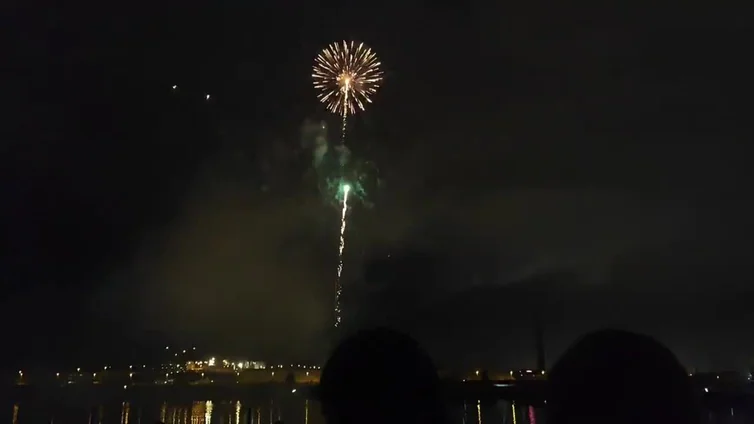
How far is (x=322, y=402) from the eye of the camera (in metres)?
2.69

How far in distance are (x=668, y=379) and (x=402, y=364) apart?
1115mm

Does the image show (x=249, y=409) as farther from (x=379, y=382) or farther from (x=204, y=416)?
(x=379, y=382)

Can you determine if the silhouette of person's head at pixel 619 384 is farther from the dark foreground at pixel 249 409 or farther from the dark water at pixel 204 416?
the dark water at pixel 204 416

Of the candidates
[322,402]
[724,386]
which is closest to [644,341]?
[322,402]

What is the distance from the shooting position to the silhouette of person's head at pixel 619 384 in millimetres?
2453

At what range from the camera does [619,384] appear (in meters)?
2.49

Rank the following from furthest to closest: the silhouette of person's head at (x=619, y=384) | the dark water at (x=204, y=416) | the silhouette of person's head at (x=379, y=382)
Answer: the dark water at (x=204, y=416), the silhouette of person's head at (x=379, y=382), the silhouette of person's head at (x=619, y=384)

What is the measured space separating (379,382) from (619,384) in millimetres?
999

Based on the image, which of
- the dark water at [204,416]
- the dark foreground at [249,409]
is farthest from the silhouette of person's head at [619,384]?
the dark water at [204,416]

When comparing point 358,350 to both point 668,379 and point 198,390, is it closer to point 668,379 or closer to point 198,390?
point 668,379

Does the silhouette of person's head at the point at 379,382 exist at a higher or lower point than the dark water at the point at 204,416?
higher

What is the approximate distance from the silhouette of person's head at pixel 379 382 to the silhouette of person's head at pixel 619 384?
55 cm

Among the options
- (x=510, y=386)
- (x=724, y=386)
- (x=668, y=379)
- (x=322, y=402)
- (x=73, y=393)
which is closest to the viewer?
(x=668, y=379)

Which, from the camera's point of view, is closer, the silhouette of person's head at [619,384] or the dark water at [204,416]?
the silhouette of person's head at [619,384]
